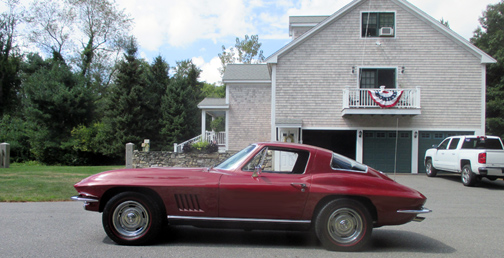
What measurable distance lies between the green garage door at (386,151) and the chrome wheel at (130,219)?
588 inches

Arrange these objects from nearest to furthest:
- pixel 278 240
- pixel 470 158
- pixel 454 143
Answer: pixel 278 240, pixel 470 158, pixel 454 143

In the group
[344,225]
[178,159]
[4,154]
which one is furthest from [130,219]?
[4,154]

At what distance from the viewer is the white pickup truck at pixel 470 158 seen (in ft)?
41.2

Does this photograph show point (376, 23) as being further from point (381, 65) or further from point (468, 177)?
point (468, 177)

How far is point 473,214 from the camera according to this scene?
844 cm

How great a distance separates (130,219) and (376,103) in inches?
578

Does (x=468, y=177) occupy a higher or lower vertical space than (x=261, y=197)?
lower

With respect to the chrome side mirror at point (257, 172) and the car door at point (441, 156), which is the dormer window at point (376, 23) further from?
the chrome side mirror at point (257, 172)

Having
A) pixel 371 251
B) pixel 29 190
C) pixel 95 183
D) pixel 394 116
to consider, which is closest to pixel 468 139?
pixel 394 116

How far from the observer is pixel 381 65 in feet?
61.7

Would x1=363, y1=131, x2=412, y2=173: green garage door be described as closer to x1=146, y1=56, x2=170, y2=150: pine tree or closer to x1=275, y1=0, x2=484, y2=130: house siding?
x1=275, y1=0, x2=484, y2=130: house siding

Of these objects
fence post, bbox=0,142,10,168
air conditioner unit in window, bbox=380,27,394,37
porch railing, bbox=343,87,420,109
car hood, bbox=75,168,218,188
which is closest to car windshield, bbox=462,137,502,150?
porch railing, bbox=343,87,420,109

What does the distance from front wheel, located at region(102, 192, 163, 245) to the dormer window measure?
53.7ft

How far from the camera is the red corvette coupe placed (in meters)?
5.09
